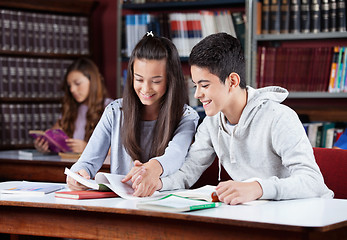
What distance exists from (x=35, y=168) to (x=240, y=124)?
153cm

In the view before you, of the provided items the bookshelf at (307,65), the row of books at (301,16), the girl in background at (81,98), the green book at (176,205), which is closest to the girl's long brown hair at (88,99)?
the girl in background at (81,98)

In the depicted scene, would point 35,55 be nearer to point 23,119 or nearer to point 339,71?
point 23,119

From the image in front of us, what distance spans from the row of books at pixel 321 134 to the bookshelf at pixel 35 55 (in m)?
1.91

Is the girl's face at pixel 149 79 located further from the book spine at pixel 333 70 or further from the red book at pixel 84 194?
the book spine at pixel 333 70

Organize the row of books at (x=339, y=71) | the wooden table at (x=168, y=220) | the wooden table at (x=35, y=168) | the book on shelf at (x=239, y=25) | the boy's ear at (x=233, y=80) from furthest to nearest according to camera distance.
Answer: the book on shelf at (x=239, y=25) < the row of books at (x=339, y=71) < the wooden table at (x=35, y=168) < the boy's ear at (x=233, y=80) < the wooden table at (x=168, y=220)

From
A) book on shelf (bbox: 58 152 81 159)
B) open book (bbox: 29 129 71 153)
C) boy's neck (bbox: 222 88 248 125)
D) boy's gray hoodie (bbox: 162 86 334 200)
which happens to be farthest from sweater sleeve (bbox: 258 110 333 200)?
open book (bbox: 29 129 71 153)

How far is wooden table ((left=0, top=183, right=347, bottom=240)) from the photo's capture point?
4.62 feet

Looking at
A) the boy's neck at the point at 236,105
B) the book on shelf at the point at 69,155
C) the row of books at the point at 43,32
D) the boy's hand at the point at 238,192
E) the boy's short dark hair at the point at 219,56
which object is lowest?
the book on shelf at the point at 69,155

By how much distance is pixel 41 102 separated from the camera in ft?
14.5

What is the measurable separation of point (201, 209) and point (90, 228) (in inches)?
13.6

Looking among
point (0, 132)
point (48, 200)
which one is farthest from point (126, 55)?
point (48, 200)

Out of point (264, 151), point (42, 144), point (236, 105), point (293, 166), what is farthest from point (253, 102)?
point (42, 144)

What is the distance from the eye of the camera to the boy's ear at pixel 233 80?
1972 mm

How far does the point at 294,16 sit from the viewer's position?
3.72 metres
